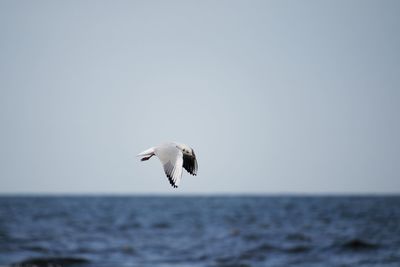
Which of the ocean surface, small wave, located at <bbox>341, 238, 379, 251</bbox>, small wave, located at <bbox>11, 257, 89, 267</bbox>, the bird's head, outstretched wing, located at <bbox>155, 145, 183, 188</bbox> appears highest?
the bird's head

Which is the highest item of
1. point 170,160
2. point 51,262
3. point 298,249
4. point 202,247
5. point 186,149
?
point 186,149

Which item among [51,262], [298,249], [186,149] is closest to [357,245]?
[298,249]

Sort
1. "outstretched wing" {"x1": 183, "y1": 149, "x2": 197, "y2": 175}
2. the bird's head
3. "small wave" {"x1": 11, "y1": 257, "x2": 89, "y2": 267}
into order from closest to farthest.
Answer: the bird's head → "outstretched wing" {"x1": 183, "y1": 149, "x2": 197, "y2": 175} → "small wave" {"x1": 11, "y1": 257, "x2": 89, "y2": 267}

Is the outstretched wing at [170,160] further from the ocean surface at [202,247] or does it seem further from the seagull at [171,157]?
the ocean surface at [202,247]

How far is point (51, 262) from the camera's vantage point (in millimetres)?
15633

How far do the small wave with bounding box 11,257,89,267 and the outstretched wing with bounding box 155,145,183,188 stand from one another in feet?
38.2

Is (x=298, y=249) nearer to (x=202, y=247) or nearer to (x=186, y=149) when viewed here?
(x=202, y=247)

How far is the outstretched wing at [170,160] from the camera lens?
445cm

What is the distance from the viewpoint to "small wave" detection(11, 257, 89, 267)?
49.1ft

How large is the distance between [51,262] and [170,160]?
12.5 m

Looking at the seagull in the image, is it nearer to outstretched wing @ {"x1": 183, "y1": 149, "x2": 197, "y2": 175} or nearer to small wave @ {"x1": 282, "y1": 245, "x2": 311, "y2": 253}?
outstretched wing @ {"x1": 183, "y1": 149, "x2": 197, "y2": 175}

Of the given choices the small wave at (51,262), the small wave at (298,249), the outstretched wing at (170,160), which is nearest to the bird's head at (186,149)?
the outstretched wing at (170,160)

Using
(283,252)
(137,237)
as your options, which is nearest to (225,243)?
(283,252)

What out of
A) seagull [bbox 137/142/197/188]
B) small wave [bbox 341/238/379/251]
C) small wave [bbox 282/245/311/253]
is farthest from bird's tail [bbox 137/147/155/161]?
small wave [bbox 341/238/379/251]
